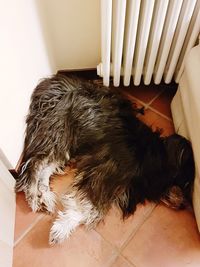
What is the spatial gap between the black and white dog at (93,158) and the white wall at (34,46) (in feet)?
0.29

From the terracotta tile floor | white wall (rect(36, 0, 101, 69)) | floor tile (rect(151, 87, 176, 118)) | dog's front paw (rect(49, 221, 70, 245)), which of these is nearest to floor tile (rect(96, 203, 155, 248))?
the terracotta tile floor

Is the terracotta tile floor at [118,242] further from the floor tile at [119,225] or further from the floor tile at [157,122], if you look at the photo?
the floor tile at [157,122]

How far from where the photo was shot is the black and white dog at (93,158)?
1038 mm

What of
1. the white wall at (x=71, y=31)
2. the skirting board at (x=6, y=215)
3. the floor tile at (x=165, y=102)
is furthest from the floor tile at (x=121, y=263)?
the white wall at (x=71, y=31)

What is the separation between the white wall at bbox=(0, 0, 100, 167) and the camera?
3.03 feet

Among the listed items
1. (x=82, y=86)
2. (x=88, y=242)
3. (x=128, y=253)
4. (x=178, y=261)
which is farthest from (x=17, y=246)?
(x=82, y=86)

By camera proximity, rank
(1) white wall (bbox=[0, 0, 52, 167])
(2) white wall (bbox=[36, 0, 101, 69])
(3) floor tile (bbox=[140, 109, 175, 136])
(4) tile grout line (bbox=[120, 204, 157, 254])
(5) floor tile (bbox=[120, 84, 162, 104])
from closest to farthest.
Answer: (1) white wall (bbox=[0, 0, 52, 167])
(4) tile grout line (bbox=[120, 204, 157, 254])
(2) white wall (bbox=[36, 0, 101, 69])
(3) floor tile (bbox=[140, 109, 175, 136])
(5) floor tile (bbox=[120, 84, 162, 104])

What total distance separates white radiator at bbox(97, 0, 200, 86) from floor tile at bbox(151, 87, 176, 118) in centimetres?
14

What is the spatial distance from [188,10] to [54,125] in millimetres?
680

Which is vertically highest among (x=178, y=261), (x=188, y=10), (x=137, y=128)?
(x=188, y=10)

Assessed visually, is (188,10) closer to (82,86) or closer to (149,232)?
(82,86)

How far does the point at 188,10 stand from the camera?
0.96 metres

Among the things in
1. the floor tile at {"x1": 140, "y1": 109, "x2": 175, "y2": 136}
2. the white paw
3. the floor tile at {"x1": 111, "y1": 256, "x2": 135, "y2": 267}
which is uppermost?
the floor tile at {"x1": 140, "y1": 109, "x2": 175, "y2": 136}

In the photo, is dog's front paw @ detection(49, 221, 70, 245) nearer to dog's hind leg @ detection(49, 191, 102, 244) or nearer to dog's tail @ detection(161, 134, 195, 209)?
dog's hind leg @ detection(49, 191, 102, 244)
